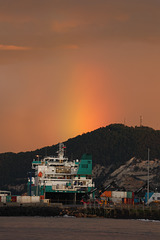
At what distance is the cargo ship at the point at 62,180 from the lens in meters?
181

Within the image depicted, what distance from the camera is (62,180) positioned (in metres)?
187

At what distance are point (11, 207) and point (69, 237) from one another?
185 ft

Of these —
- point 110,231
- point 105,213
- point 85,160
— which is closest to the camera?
point 110,231

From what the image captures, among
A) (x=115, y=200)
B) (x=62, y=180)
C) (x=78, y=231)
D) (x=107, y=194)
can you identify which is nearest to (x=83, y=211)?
(x=115, y=200)

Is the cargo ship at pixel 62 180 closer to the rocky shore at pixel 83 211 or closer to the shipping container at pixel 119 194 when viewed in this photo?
the shipping container at pixel 119 194

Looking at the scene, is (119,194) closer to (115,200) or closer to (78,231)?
(115,200)

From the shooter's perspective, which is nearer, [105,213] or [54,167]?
[105,213]

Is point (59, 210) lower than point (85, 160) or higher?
lower

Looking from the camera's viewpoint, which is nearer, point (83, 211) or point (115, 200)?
point (83, 211)

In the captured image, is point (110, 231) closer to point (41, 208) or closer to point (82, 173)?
point (41, 208)

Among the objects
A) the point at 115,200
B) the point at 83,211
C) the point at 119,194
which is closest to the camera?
the point at 83,211

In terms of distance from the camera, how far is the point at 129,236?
88.1 meters

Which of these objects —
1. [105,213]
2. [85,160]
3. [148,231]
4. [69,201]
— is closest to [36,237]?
[148,231]

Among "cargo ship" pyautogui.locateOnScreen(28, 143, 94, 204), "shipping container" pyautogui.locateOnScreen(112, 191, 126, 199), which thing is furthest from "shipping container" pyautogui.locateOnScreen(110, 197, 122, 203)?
"cargo ship" pyautogui.locateOnScreen(28, 143, 94, 204)
